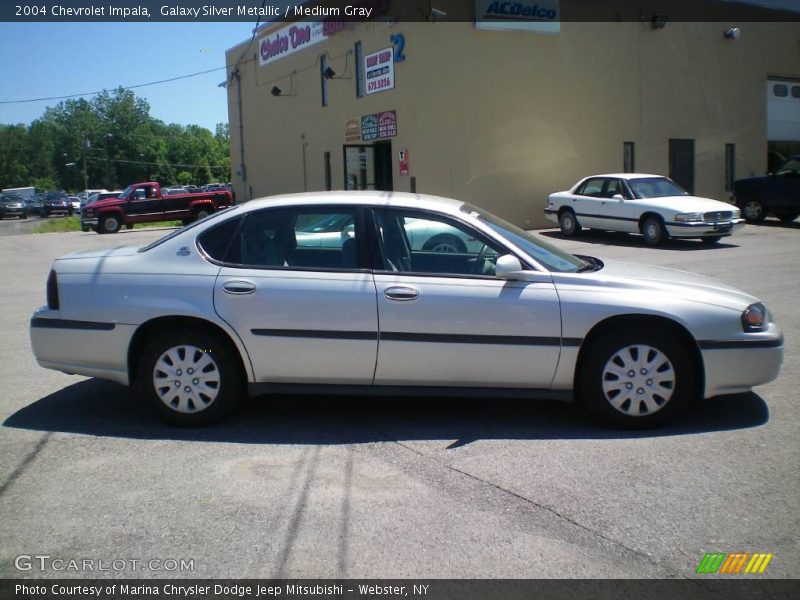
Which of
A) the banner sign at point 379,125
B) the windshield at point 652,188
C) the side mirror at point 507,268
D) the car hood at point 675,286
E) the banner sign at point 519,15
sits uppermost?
the banner sign at point 519,15

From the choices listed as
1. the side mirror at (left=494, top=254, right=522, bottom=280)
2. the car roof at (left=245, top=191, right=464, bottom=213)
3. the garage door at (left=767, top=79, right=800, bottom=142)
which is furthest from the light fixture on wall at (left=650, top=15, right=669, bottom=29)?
the side mirror at (left=494, top=254, right=522, bottom=280)

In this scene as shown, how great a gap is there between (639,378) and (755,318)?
87 cm

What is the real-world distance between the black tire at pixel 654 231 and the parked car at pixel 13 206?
45.7 metres

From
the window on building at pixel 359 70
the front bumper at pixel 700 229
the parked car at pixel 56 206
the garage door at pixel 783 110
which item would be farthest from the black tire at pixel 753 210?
the parked car at pixel 56 206

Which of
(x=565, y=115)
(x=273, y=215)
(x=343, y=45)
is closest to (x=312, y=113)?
(x=343, y=45)

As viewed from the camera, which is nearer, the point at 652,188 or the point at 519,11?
the point at 652,188

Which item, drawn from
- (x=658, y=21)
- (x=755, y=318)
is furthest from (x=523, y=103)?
(x=755, y=318)

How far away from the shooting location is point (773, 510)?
12.4 ft

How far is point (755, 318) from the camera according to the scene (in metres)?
4.97

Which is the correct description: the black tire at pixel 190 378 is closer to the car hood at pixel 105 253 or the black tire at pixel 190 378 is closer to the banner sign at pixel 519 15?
the car hood at pixel 105 253

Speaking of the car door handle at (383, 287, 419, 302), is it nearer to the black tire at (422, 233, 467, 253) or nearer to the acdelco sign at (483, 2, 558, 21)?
the black tire at (422, 233, 467, 253)

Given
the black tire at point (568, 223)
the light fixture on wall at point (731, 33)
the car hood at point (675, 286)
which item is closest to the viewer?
the car hood at point (675, 286)

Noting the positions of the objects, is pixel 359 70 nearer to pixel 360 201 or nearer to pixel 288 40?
pixel 288 40

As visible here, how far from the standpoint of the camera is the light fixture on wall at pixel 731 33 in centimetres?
2514
